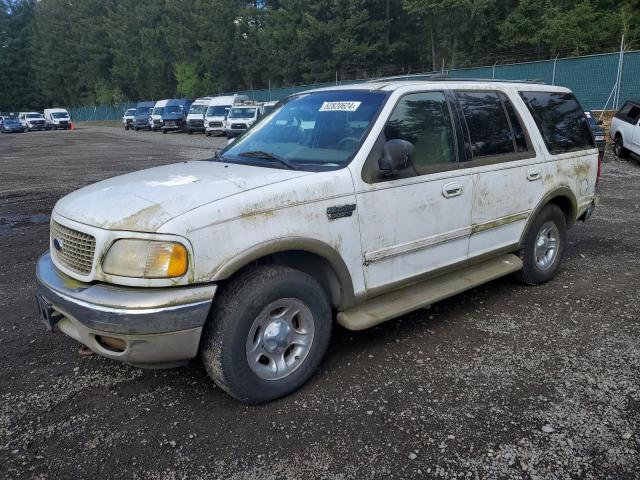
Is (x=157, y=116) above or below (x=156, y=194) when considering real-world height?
below

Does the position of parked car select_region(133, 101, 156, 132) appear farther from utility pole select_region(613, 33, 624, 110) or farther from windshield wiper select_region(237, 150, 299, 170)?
windshield wiper select_region(237, 150, 299, 170)

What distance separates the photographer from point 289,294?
3.02m

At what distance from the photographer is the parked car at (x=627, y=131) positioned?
12836 mm

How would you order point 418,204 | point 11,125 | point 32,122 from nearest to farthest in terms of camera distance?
point 418,204
point 11,125
point 32,122

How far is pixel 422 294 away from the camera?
3805mm

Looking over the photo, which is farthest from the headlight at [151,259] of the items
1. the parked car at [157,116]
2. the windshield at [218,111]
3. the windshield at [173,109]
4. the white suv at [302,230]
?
the parked car at [157,116]

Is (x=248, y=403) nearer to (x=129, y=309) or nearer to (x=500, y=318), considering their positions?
(x=129, y=309)

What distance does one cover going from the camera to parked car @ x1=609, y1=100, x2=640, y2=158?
42.1ft

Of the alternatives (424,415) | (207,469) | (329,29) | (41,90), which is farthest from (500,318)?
(41,90)

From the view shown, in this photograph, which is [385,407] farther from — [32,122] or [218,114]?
[32,122]

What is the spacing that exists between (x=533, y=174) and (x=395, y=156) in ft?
6.18

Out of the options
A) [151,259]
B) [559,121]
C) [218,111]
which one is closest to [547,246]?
[559,121]

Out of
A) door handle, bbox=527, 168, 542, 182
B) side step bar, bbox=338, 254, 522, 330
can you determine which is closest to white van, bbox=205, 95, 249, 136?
door handle, bbox=527, 168, 542, 182

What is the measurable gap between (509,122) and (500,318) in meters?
1.71
